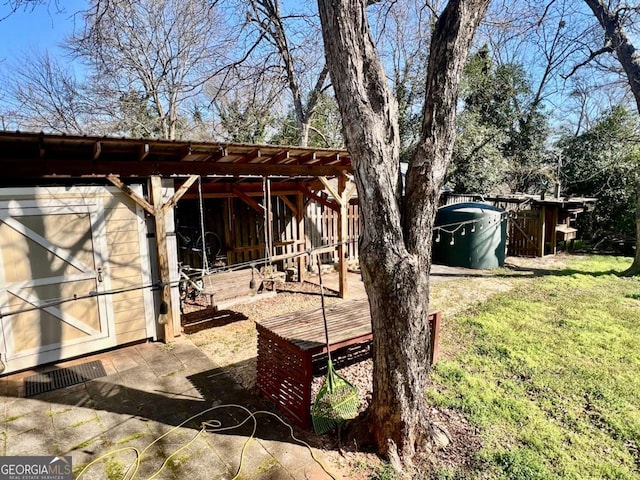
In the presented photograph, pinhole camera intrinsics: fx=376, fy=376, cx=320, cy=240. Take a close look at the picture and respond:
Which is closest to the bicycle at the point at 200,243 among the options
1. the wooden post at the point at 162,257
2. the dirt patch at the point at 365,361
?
the dirt patch at the point at 365,361

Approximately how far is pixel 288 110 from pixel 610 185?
12.3 meters

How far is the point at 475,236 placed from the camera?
928 centimetres

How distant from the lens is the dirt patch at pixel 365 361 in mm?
2770

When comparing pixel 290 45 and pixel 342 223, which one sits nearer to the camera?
pixel 342 223

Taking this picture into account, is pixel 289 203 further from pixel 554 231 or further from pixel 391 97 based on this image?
pixel 554 231

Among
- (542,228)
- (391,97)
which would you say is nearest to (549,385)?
(391,97)

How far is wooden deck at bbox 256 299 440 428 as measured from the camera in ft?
10.1

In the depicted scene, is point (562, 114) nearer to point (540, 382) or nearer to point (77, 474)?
point (540, 382)

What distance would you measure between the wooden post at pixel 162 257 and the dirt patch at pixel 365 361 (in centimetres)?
46

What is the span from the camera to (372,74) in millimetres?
2416

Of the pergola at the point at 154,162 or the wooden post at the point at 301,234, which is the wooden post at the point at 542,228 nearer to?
the wooden post at the point at 301,234

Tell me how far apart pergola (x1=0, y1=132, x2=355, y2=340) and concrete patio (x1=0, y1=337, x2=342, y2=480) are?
3.97 feet

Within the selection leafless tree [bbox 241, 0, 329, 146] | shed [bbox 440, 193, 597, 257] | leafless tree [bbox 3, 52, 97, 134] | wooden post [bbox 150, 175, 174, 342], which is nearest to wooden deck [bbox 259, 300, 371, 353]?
wooden post [bbox 150, 175, 174, 342]

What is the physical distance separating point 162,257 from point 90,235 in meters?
0.82
